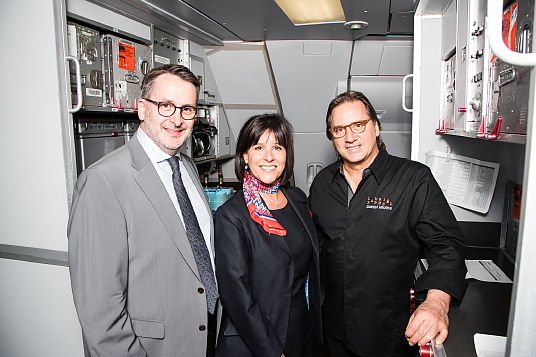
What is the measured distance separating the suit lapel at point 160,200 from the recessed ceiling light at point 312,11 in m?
1.29

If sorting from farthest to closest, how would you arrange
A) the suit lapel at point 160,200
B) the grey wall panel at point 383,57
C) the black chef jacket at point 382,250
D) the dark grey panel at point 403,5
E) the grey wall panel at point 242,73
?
the grey wall panel at point 242,73 → the grey wall panel at point 383,57 → the dark grey panel at point 403,5 → the black chef jacket at point 382,250 → the suit lapel at point 160,200

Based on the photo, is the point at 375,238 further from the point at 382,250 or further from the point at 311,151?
the point at 311,151

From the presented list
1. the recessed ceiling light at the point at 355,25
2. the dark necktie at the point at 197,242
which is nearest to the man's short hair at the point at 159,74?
the dark necktie at the point at 197,242

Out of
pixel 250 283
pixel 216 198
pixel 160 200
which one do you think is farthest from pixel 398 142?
pixel 160 200

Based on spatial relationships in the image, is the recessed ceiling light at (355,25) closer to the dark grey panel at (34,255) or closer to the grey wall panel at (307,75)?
the grey wall panel at (307,75)

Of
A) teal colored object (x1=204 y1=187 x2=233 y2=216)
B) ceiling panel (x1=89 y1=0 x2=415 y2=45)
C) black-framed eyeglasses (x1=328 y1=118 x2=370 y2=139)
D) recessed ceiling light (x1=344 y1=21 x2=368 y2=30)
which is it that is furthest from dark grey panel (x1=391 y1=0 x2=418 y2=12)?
teal colored object (x1=204 y1=187 x2=233 y2=216)

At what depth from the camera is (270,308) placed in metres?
1.49

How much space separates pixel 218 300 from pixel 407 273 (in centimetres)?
83

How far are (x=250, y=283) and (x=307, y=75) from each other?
7.35 feet

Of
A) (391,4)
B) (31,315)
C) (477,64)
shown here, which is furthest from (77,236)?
(391,4)

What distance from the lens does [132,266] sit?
1.33m

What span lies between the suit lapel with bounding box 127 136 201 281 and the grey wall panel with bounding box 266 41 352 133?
6.63ft

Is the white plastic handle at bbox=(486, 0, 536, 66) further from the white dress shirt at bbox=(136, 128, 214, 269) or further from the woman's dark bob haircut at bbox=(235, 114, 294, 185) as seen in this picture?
the white dress shirt at bbox=(136, 128, 214, 269)

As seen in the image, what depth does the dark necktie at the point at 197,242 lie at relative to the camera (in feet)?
4.83
